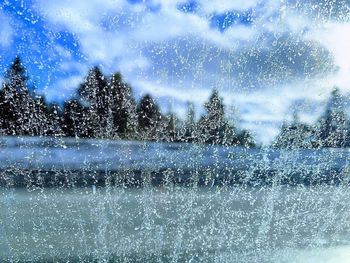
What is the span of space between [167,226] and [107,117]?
6939mm

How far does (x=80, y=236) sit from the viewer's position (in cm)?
566

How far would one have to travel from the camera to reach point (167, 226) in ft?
20.5

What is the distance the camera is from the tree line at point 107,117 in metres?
10.8

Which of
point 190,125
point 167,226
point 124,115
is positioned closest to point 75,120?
point 124,115

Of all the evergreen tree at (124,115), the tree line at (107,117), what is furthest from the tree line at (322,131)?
the evergreen tree at (124,115)

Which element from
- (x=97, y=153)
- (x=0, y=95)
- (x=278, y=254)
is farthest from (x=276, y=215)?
(x=0, y=95)

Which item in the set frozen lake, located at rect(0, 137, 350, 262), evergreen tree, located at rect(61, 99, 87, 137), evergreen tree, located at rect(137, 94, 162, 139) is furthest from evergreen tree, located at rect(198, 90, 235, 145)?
evergreen tree, located at rect(61, 99, 87, 137)

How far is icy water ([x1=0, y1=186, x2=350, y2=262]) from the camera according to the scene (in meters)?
5.18

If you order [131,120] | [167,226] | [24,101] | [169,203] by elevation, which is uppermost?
[24,101]

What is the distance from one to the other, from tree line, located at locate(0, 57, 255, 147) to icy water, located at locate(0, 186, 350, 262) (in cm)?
227

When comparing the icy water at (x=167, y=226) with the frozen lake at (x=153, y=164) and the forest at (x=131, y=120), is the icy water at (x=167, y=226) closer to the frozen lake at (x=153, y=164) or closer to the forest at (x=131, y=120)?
the frozen lake at (x=153, y=164)

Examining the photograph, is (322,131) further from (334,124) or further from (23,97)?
(23,97)

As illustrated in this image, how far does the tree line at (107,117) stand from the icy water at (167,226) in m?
2.27

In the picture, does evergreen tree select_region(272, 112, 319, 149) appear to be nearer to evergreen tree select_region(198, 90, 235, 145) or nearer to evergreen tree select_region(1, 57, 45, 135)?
evergreen tree select_region(198, 90, 235, 145)
